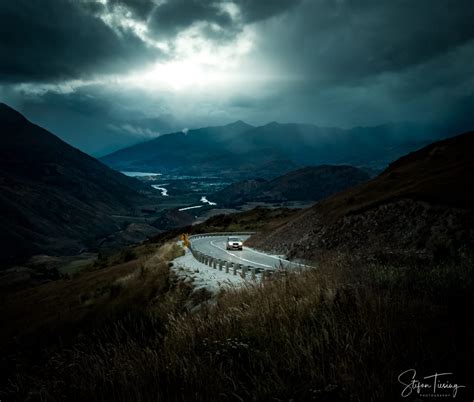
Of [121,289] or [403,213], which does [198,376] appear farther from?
[403,213]

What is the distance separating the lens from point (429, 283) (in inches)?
250

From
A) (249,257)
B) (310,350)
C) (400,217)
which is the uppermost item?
(310,350)

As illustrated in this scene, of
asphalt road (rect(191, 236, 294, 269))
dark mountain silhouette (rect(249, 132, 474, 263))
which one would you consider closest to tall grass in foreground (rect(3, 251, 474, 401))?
dark mountain silhouette (rect(249, 132, 474, 263))

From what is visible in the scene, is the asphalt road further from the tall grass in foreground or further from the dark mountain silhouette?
the tall grass in foreground

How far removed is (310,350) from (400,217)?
2956 centimetres

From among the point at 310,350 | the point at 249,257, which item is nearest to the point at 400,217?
the point at 249,257

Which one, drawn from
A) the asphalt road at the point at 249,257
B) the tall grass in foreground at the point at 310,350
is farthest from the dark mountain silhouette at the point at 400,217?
the tall grass in foreground at the point at 310,350

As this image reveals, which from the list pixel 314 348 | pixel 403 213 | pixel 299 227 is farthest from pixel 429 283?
pixel 299 227

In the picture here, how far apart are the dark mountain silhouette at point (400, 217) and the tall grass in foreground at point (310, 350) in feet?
41.8

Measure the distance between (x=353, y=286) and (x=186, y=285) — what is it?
44.4 feet

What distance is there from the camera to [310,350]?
161 inches

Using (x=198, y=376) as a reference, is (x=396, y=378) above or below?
above

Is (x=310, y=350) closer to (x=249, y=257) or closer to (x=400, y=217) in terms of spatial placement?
(x=400, y=217)

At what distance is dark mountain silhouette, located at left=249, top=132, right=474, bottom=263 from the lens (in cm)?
2619
